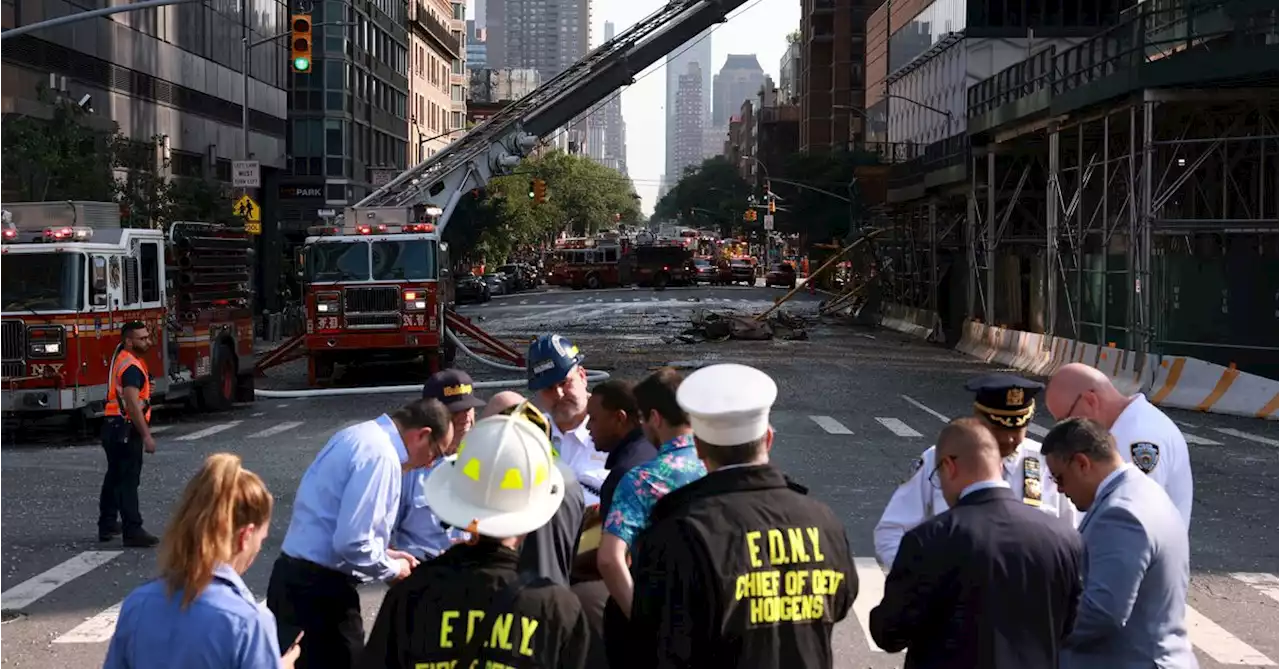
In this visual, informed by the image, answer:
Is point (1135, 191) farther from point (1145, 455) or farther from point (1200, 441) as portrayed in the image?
point (1145, 455)

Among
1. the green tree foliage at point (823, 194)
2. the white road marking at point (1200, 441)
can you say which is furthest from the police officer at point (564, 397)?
the green tree foliage at point (823, 194)

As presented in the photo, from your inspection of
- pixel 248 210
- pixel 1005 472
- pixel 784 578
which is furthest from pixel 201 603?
pixel 248 210

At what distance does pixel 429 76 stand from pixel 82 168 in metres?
79.4

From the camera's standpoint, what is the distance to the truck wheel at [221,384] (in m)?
24.9

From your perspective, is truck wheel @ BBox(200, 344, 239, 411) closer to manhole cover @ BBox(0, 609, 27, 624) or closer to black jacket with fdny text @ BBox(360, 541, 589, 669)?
manhole cover @ BBox(0, 609, 27, 624)

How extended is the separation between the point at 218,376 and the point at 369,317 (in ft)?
14.0

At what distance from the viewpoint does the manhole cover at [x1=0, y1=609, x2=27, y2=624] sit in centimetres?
1052

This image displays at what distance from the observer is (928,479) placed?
5.93m

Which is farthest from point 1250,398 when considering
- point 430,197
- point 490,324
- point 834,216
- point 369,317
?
point 834,216

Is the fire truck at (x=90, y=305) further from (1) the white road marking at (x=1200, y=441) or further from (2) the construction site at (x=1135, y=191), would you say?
(2) the construction site at (x=1135, y=191)

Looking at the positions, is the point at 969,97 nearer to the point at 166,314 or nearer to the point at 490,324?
the point at 490,324

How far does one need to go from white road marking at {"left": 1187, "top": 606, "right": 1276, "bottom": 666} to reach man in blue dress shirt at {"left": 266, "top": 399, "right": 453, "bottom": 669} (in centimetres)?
488

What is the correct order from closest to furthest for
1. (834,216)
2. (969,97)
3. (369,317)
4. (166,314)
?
(166,314) < (369,317) < (969,97) < (834,216)

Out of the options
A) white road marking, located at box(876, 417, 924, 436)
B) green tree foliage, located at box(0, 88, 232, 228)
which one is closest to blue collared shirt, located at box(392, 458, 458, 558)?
white road marking, located at box(876, 417, 924, 436)
